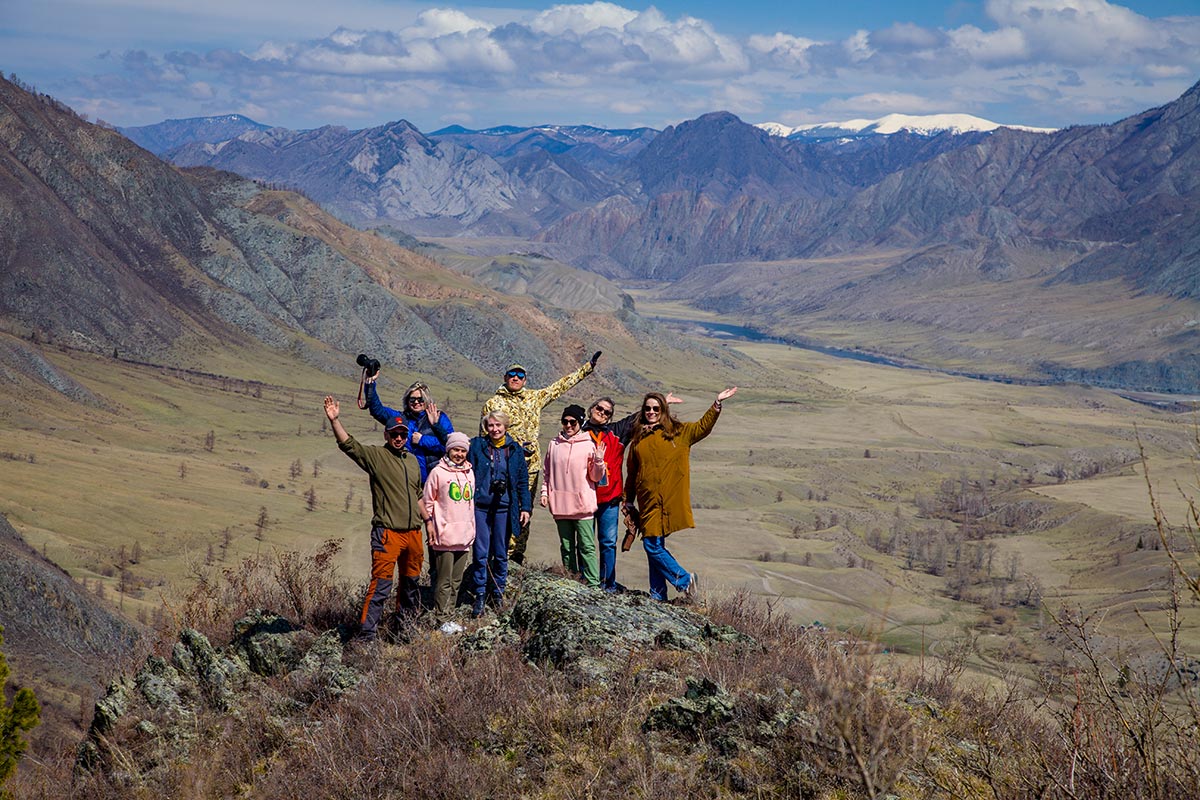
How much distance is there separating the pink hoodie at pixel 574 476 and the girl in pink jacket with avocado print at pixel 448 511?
132cm

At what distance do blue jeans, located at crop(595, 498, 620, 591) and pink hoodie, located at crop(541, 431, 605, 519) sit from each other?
0.64 ft

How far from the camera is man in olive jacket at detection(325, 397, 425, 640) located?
32.0 ft

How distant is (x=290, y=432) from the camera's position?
8412cm

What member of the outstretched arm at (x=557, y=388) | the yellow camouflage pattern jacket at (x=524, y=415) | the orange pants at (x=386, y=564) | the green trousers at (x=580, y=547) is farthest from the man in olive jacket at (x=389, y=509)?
the outstretched arm at (x=557, y=388)

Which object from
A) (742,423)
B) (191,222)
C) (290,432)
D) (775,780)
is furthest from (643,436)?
(191,222)

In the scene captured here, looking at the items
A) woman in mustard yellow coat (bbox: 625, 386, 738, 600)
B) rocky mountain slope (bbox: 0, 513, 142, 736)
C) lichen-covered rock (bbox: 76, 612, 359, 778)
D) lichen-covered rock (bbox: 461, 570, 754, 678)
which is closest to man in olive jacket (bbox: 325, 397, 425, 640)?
lichen-covered rock (bbox: 76, 612, 359, 778)

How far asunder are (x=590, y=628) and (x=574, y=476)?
2660 mm

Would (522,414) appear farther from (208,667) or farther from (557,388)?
(208,667)

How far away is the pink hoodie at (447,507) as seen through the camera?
10227 millimetres

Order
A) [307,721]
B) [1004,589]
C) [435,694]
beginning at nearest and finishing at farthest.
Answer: [435,694] → [307,721] → [1004,589]

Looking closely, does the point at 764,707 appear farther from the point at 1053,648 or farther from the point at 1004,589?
the point at 1004,589

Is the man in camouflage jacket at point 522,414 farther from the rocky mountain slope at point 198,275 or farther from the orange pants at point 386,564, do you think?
the rocky mountain slope at point 198,275

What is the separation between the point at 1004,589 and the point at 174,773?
5981cm

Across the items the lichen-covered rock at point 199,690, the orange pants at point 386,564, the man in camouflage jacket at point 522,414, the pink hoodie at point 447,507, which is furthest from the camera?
the man in camouflage jacket at point 522,414
